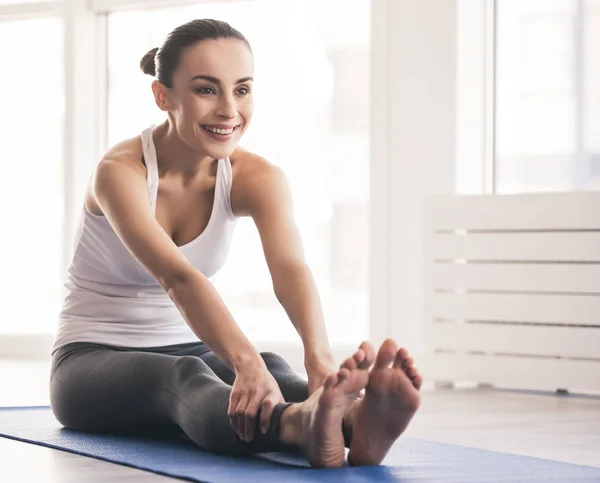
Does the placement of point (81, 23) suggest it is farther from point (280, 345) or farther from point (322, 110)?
point (280, 345)

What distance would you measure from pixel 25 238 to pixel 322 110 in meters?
1.83

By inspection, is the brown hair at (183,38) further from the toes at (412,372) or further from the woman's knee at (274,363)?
the toes at (412,372)

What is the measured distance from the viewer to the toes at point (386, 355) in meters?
1.63

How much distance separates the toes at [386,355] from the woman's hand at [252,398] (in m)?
0.22

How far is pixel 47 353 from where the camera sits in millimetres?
5523

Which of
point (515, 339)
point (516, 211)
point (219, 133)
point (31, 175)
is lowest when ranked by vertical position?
point (515, 339)

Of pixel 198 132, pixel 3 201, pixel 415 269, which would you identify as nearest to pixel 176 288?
pixel 198 132

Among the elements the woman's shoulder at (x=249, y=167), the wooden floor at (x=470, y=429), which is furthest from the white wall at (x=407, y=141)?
the woman's shoulder at (x=249, y=167)

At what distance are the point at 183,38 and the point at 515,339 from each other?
2.16 metres

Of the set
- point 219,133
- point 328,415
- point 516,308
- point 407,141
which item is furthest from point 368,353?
point 407,141

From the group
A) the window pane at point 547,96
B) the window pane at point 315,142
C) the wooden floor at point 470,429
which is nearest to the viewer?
the wooden floor at point 470,429

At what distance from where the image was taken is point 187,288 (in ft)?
6.24

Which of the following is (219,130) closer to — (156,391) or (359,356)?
(156,391)

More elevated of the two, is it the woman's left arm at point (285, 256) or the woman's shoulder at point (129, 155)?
the woman's shoulder at point (129, 155)
